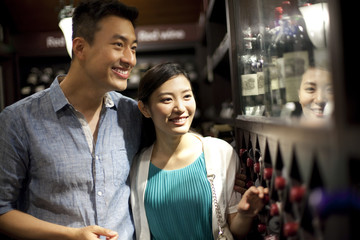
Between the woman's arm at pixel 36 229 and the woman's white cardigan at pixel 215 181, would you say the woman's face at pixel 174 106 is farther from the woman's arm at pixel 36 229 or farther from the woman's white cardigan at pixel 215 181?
the woman's arm at pixel 36 229

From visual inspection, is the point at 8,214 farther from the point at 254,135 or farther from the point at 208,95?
the point at 208,95

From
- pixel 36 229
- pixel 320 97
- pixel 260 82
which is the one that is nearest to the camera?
A: pixel 320 97

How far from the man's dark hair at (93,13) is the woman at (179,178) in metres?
0.36

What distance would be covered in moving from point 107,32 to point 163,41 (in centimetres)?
347

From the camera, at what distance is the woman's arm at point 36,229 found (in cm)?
159

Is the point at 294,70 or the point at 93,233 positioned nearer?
the point at 294,70

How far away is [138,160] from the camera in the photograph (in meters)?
1.95

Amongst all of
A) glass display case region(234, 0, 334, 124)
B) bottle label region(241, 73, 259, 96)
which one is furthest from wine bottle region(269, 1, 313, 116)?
bottle label region(241, 73, 259, 96)

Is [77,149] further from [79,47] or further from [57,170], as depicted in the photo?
[79,47]

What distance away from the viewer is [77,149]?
1.76 meters

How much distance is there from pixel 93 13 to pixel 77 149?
2.40 feet

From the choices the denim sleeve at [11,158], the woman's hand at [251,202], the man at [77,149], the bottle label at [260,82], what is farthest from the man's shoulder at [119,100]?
the woman's hand at [251,202]

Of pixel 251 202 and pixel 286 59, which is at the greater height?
pixel 286 59

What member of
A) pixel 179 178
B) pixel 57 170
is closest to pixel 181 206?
pixel 179 178
